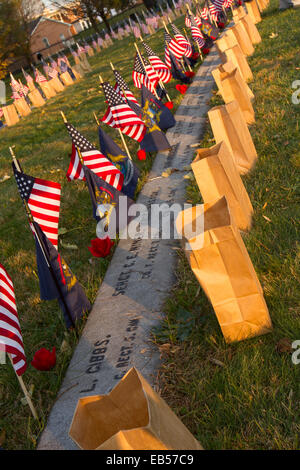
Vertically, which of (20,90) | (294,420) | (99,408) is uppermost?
(20,90)

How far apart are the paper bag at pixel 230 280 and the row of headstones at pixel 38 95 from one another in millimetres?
20039

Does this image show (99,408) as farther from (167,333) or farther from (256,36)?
(256,36)

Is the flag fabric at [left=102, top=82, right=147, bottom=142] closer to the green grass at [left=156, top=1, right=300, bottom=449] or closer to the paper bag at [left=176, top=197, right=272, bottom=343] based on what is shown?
the green grass at [left=156, top=1, right=300, bottom=449]

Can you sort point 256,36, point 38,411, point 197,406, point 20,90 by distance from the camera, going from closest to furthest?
point 197,406 → point 38,411 → point 256,36 → point 20,90

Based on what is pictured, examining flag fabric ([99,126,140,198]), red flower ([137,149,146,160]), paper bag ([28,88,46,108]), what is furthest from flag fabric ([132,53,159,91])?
paper bag ([28,88,46,108])

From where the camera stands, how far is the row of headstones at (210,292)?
2.04 meters

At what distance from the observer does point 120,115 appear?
6953mm

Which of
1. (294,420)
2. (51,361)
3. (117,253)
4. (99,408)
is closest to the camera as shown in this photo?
(99,408)

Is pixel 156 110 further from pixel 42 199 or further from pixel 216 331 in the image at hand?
pixel 216 331

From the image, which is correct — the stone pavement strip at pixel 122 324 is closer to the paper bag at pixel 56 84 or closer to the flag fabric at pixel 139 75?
the flag fabric at pixel 139 75

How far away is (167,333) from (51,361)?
3.02 feet

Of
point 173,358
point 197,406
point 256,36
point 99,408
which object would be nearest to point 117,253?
point 173,358

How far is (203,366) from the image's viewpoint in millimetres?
3090

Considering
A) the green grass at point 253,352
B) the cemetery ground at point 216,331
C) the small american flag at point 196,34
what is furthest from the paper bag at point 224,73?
the small american flag at point 196,34
